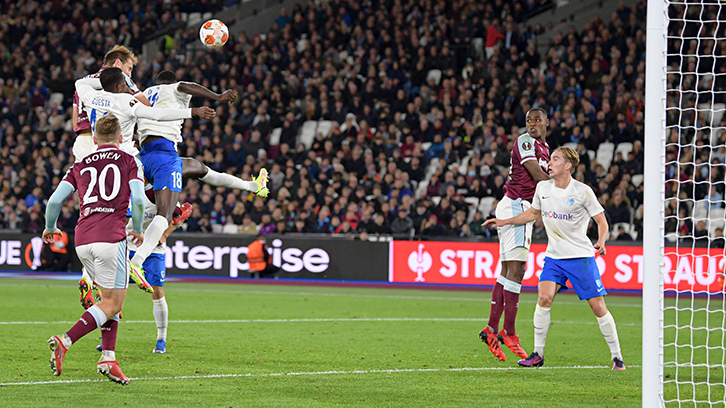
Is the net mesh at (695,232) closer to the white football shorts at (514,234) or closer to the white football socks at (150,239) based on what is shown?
the white football shorts at (514,234)

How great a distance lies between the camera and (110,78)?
753 cm

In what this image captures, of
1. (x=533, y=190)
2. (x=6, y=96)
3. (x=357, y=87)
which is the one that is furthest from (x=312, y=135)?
(x=533, y=190)

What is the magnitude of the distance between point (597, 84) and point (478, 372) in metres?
15.5

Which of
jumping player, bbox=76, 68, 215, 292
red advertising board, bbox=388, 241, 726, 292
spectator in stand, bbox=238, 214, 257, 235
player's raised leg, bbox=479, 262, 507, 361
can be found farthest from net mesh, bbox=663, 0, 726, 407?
spectator in stand, bbox=238, 214, 257, 235

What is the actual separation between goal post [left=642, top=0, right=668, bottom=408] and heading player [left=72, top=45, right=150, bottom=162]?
15.4ft

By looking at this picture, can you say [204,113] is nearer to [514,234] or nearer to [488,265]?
[514,234]

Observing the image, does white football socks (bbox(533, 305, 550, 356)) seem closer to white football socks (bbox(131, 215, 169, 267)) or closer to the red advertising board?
white football socks (bbox(131, 215, 169, 267))

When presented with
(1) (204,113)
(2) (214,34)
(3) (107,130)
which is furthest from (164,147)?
(3) (107,130)

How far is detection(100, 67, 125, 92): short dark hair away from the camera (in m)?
7.53

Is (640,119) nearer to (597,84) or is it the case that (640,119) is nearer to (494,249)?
(597,84)

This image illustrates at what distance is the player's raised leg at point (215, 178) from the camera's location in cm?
953

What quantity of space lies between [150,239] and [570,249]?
377 centimetres

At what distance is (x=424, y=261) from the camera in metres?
18.8

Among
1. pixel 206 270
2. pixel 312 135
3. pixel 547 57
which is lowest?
pixel 206 270
